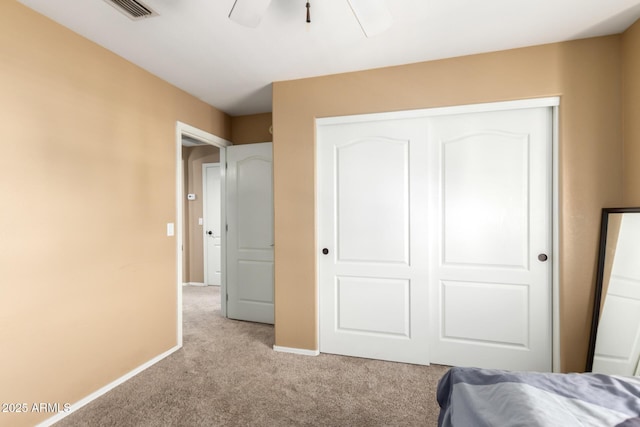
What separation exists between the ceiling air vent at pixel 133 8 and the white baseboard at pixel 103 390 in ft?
8.09

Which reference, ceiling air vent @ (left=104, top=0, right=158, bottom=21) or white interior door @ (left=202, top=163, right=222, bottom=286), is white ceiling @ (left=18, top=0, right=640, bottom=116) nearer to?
ceiling air vent @ (left=104, top=0, right=158, bottom=21)

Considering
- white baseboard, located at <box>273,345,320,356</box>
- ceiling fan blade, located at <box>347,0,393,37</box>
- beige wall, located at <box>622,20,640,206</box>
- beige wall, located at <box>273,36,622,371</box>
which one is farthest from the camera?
white baseboard, located at <box>273,345,320,356</box>

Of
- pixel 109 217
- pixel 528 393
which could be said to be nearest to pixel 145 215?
pixel 109 217

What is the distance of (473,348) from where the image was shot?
2.54m

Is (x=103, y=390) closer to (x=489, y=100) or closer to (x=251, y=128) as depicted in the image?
(x=251, y=128)

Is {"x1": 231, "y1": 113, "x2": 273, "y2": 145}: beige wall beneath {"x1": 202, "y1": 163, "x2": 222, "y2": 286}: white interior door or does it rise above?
above

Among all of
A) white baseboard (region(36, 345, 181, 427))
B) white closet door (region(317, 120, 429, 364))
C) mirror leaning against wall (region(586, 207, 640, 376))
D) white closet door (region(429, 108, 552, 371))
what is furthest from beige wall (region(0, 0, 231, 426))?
mirror leaning against wall (region(586, 207, 640, 376))

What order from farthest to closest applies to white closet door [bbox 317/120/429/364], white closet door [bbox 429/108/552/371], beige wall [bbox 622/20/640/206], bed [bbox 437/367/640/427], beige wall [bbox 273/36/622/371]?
white closet door [bbox 317/120/429/364] < white closet door [bbox 429/108/552/371] < beige wall [bbox 273/36/622/371] < beige wall [bbox 622/20/640/206] < bed [bbox 437/367/640/427]

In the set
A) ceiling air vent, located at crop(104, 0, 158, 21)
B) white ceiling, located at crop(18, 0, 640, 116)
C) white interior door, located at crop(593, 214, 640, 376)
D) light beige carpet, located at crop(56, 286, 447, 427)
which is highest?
white ceiling, located at crop(18, 0, 640, 116)

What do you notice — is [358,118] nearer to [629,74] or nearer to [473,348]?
[629,74]

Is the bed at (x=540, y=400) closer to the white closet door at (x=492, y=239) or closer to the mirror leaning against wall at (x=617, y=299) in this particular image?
the mirror leaning against wall at (x=617, y=299)

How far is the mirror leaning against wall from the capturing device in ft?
6.38

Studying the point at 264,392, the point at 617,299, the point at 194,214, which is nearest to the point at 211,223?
the point at 194,214

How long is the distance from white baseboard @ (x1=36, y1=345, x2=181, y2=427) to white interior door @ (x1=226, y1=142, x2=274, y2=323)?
3.32 feet
